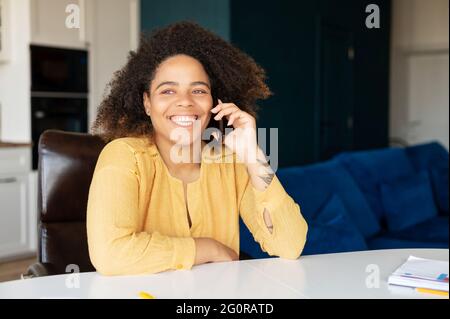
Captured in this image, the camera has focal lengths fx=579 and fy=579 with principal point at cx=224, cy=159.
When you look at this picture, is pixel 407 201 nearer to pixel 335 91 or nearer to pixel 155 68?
pixel 335 91

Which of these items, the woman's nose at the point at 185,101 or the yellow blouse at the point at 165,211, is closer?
the yellow blouse at the point at 165,211

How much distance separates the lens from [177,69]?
1535 millimetres

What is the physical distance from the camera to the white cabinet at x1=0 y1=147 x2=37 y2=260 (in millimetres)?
3932

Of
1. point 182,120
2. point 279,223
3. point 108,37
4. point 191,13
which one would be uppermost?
point 191,13

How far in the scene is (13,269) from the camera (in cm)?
377

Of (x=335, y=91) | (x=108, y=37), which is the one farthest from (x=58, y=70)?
(x=335, y=91)

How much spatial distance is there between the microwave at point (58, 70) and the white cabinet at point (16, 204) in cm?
48

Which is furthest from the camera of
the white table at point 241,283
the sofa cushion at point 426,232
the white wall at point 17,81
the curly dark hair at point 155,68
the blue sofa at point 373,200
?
the white wall at point 17,81

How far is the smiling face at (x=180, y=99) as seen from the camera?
4.90ft

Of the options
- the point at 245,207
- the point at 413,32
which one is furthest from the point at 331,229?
the point at 413,32

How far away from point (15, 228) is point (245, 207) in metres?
2.88

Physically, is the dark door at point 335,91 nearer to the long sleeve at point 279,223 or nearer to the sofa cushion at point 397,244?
the sofa cushion at point 397,244

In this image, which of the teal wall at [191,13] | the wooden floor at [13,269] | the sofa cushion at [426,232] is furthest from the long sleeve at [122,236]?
the teal wall at [191,13]

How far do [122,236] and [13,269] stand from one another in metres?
2.82
